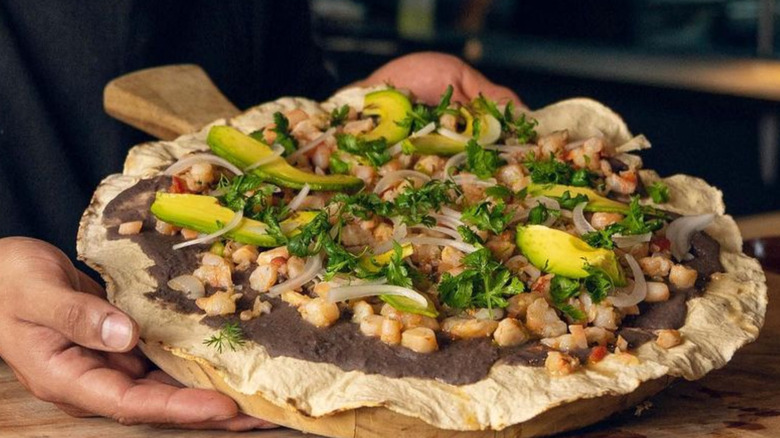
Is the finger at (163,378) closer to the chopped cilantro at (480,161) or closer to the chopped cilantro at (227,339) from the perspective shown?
the chopped cilantro at (227,339)

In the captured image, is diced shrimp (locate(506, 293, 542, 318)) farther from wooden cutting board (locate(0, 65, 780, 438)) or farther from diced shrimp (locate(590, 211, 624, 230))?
diced shrimp (locate(590, 211, 624, 230))

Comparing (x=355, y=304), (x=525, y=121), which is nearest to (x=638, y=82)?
(x=525, y=121)

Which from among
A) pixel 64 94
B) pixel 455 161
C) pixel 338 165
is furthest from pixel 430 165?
pixel 64 94

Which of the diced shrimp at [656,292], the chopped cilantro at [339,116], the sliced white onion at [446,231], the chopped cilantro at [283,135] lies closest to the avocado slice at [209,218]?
the sliced white onion at [446,231]

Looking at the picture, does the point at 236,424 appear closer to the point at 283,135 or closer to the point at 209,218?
the point at 209,218

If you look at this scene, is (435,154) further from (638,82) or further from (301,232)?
(638,82)
